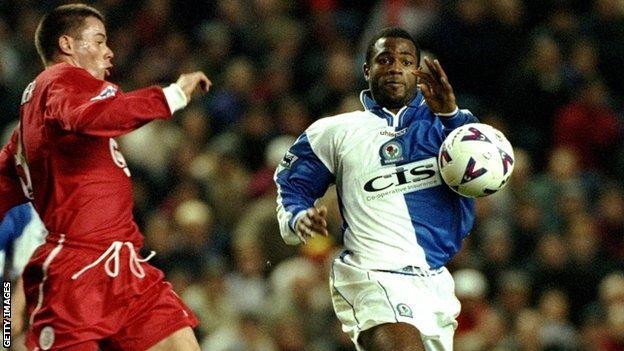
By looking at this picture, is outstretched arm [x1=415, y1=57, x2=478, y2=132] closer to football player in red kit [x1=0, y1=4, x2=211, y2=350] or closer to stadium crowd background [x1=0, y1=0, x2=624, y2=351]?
football player in red kit [x1=0, y1=4, x2=211, y2=350]

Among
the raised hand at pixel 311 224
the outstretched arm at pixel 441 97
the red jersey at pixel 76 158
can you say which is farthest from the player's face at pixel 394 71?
the red jersey at pixel 76 158

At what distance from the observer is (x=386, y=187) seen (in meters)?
7.09

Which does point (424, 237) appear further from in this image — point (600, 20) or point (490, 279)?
point (600, 20)

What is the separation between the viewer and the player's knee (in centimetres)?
664

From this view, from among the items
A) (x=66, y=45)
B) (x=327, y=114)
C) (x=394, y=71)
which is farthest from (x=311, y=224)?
(x=327, y=114)

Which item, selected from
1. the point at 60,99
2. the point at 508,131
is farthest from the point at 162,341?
the point at 508,131

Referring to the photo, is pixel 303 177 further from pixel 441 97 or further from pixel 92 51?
pixel 92 51

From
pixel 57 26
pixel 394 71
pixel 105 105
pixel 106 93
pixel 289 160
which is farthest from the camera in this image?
pixel 289 160

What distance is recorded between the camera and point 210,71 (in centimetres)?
1405

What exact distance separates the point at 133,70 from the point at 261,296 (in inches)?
163

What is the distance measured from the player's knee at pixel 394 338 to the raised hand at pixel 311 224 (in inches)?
21.4

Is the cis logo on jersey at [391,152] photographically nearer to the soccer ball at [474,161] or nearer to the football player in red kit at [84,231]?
the soccer ball at [474,161]

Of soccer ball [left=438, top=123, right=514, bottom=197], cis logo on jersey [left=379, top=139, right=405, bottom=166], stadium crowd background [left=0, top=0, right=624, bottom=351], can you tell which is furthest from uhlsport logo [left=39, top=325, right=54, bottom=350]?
stadium crowd background [left=0, top=0, right=624, bottom=351]

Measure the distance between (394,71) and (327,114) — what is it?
18.5ft
